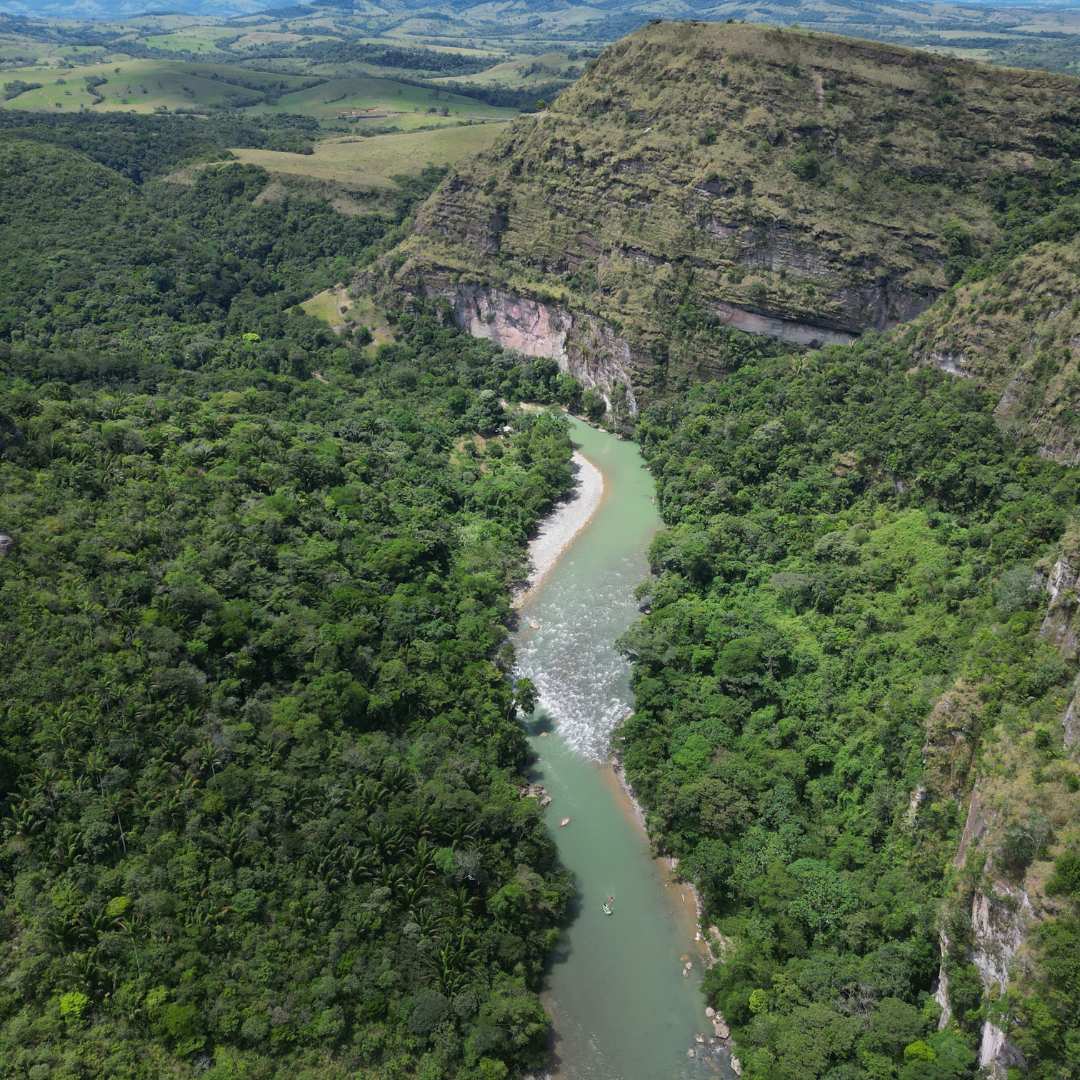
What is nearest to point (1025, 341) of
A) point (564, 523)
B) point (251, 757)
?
point (564, 523)

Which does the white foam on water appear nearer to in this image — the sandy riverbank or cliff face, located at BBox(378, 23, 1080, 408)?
the sandy riverbank

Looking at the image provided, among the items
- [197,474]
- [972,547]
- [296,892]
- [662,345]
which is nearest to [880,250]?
[662,345]

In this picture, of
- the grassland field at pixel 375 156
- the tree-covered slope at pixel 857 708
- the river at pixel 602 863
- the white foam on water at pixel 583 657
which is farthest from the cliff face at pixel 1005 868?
the grassland field at pixel 375 156

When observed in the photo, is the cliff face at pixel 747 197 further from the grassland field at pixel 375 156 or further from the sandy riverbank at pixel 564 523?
the grassland field at pixel 375 156

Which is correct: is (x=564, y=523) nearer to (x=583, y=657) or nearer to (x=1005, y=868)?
(x=583, y=657)

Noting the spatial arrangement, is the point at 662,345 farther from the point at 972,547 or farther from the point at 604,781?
the point at 604,781

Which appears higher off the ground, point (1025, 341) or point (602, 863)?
point (1025, 341)
